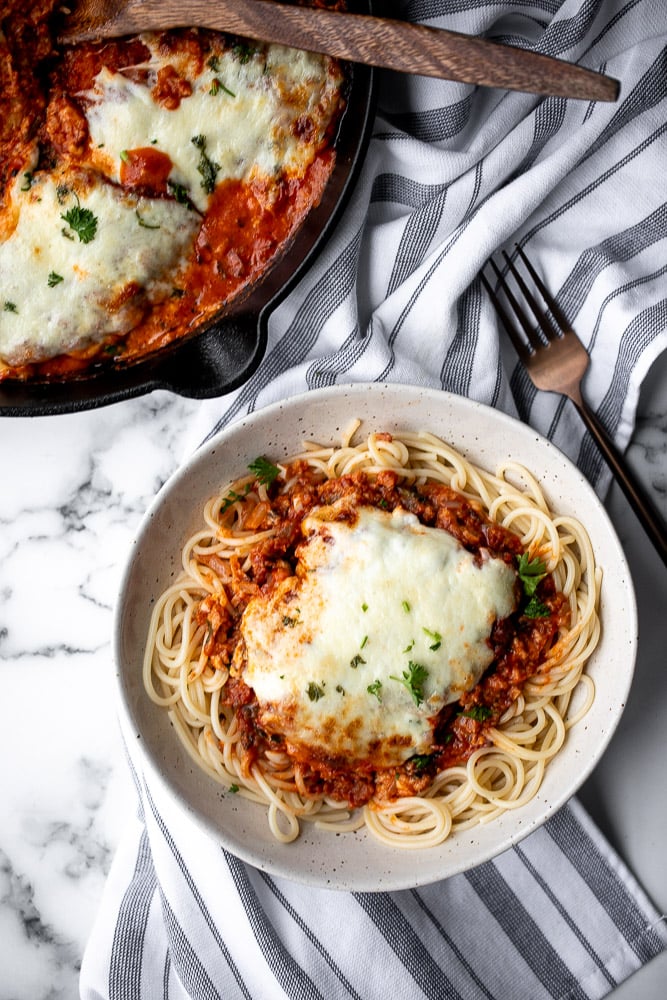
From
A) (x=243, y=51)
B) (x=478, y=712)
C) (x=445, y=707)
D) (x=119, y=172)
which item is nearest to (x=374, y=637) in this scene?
(x=445, y=707)

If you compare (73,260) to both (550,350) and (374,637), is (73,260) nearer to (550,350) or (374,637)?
(374,637)

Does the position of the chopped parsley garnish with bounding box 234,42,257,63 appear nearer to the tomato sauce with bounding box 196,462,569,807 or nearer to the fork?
the fork

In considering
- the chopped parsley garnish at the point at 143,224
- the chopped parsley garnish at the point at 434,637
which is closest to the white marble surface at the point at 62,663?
the chopped parsley garnish at the point at 143,224

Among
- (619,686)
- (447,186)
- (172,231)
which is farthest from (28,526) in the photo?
(619,686)

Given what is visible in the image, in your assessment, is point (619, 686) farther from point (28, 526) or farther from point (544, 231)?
point (28, 526)

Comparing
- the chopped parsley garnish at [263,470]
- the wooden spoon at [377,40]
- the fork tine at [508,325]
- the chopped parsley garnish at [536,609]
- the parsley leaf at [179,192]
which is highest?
the wooden spoon at [377,40]

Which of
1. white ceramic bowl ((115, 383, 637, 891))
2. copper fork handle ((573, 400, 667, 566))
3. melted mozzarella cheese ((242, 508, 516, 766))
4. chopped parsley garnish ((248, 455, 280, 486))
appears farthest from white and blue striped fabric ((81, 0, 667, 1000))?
melted mozzarella cheese ((242, 508, 516, 766))

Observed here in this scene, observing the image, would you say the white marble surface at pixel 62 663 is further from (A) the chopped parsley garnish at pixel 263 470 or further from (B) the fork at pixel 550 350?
(B) the fork at pixel 550 350
